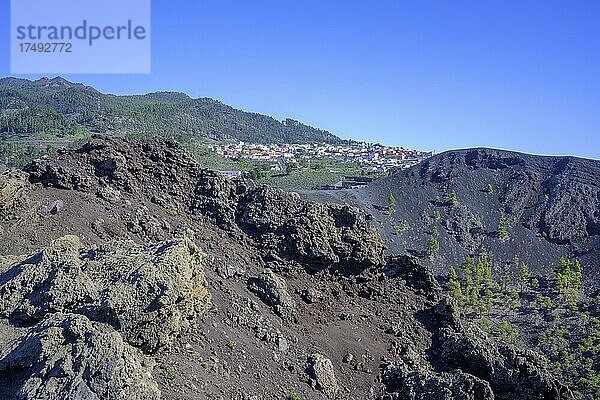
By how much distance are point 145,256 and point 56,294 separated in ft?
7.43

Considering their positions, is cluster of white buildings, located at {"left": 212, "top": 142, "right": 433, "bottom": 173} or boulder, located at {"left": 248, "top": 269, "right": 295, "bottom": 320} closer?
boulder, located at {"left": 248, "top": 269, "right": 295, "bottom": 320}

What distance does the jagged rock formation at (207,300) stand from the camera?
1291cm

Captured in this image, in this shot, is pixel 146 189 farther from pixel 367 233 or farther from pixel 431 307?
pixel 431 307

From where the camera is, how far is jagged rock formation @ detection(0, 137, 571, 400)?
12906 mm

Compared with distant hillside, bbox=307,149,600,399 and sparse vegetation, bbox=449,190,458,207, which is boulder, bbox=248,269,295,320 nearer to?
distant hillside, bbox=307,149,600,399

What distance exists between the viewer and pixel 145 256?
1491 cm

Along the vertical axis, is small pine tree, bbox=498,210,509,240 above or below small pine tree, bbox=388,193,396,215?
below

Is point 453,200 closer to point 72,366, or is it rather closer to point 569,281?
point 569,281

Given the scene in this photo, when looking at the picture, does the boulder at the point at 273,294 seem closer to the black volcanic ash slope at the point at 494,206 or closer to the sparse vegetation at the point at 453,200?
the black volcanic ash slope at the point at 494,206

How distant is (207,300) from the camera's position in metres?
17.5

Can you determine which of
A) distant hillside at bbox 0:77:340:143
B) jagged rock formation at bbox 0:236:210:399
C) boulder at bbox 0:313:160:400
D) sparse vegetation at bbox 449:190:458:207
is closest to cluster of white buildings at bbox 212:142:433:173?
distant hillside at bbox 0:77:340:143

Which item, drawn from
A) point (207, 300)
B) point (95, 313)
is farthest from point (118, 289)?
point (207, 300)

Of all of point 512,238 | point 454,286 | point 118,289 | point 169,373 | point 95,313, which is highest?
point 118,289

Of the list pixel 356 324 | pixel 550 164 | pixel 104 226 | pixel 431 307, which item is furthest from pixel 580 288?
pixel 104 226
